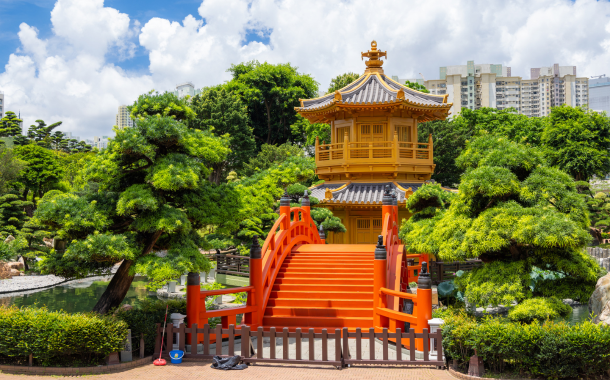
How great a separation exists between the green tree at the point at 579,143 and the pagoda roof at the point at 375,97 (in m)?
16.0

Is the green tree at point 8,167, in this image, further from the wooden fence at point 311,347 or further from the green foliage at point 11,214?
the wooden fence at point 311,347

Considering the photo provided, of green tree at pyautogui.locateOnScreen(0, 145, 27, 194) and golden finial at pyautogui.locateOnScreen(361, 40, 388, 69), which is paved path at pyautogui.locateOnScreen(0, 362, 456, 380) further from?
green tree at pyautogui.locateOnScreen(0, 145, 27, 194)

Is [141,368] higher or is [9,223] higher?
[9,223]

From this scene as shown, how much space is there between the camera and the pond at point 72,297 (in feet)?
69.2

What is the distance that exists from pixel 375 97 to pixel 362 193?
4128 mm

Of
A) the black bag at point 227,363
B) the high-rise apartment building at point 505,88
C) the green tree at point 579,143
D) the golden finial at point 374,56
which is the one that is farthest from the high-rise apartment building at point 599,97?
the black bag at point 227,363

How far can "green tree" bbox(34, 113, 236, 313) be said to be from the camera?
931 cm

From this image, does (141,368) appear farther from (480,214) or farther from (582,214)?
(582,214)

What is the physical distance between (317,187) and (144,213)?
12.1 meters

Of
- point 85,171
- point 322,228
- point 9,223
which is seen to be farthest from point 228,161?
point 85,171

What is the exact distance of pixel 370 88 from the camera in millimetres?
20531

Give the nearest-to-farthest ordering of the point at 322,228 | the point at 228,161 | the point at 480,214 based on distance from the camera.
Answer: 1. the point at 480,214
2. the point at 322,228
3. the point at 228,161

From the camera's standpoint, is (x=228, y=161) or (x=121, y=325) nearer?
(x=121, y=325)

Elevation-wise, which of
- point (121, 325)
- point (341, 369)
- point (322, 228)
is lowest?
point (341, 369)
